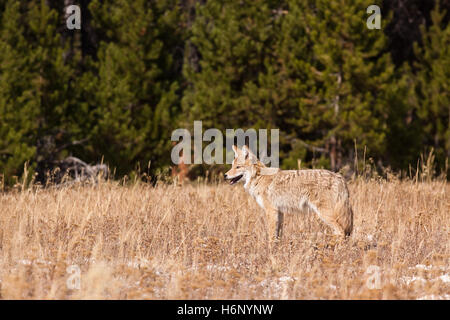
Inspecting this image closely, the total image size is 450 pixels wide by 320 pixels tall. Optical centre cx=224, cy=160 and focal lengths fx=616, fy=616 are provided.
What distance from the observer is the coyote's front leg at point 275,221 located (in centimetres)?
739

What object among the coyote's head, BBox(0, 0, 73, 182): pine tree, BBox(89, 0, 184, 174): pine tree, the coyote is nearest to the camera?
the coyote

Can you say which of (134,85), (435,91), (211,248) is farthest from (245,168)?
(435,91)

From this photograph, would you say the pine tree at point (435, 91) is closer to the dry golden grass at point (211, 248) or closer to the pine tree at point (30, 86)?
the dry golden grass at point (211, 248)

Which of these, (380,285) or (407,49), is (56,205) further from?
(407,49)

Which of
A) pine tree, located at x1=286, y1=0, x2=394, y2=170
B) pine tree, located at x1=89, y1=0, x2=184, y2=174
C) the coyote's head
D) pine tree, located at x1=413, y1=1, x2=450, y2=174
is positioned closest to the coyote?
the coyote's head

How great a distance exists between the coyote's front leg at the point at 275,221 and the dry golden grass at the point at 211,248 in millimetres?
131

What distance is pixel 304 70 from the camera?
1580 centimetres

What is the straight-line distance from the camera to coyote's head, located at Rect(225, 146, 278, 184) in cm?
812

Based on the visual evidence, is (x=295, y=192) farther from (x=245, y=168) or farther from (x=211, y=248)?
(x=211, y=248)

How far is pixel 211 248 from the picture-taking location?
247 inches

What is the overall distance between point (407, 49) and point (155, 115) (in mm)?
8807

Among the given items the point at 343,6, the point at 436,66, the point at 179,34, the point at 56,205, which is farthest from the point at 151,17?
the point at 56,205

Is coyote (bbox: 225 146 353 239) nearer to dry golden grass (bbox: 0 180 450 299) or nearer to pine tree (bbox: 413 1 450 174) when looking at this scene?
dry golden grass (bbox: 0 180 450 299)

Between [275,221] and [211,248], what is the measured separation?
138 cm
